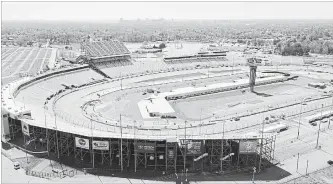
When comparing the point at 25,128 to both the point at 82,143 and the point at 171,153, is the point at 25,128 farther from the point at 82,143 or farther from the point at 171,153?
the point at 171,153

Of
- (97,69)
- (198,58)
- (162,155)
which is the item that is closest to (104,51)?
(97,69)

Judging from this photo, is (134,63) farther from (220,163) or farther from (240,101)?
(220,163)

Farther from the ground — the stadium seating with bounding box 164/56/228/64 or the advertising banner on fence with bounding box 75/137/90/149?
the stadium seating with bounding box 164/56/228/64

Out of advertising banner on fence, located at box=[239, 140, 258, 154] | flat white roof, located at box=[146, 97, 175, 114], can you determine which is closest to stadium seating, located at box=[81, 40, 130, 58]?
flat white roof, located at box=[146, 97, 175, 114]

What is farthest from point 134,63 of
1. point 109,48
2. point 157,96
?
point 157,96

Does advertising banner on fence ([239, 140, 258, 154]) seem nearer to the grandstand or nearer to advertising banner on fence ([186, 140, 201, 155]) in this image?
advertising banner on fence ([186, 140, 201, 155])

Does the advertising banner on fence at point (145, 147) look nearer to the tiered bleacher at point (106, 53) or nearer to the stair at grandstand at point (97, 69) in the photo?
A: the stair at grandstand at point (97, 69)

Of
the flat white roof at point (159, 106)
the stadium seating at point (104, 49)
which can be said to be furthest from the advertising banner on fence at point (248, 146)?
the stadium seating at point (104, 49)
